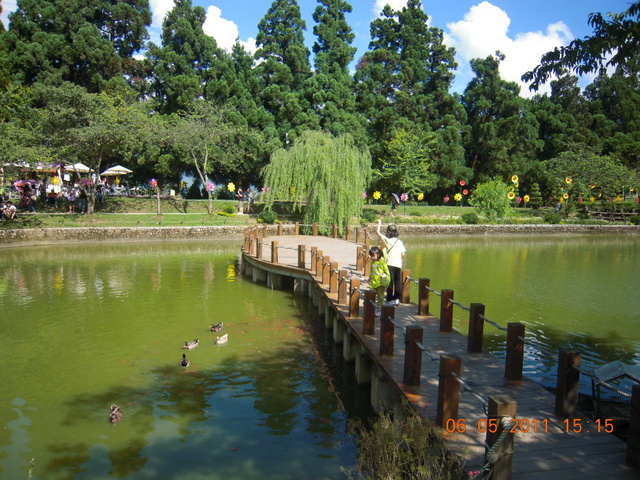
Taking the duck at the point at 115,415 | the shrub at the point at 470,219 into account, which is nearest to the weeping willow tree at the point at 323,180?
the shrub at the point at 470,219

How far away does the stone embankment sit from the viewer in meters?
25.5

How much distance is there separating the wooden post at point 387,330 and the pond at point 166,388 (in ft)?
3.85

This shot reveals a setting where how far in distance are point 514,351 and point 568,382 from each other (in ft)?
3.39

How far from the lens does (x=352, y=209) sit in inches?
990

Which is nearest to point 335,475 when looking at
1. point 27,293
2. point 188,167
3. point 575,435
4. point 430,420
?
point 430,420

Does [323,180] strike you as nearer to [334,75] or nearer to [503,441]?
[334,75]

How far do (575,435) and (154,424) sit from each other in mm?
5354

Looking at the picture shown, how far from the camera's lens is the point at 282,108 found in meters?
37.8

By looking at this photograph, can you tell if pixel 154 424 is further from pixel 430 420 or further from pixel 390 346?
pixel 430 420

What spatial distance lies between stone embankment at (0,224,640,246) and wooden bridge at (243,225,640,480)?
19.5 metres

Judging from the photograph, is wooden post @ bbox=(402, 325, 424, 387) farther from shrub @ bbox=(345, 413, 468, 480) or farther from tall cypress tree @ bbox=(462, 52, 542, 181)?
tall cypress tree @ bbox=(462, 52, 542, 181)

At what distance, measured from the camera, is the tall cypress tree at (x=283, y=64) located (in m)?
38.1
